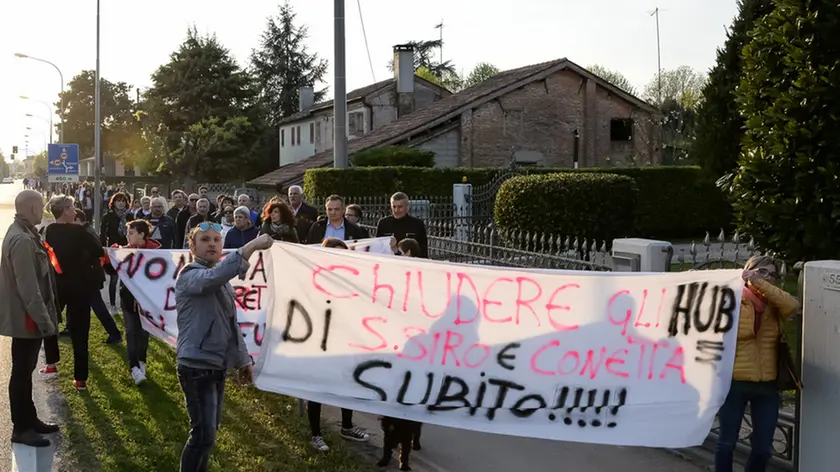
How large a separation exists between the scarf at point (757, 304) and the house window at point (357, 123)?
39.2 meters

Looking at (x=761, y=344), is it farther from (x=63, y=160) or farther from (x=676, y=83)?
(x=676, y=83)

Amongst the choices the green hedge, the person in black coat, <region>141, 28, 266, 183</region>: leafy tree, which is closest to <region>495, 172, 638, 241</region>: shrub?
the person in black coat

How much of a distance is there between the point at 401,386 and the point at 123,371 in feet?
15.4

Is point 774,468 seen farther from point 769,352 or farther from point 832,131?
point 832,131

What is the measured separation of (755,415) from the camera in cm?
534

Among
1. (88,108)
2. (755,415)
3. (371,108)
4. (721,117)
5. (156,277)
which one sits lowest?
(755,415)

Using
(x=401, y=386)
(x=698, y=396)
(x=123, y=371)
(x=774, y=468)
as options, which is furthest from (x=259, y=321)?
(x=774, y=468)

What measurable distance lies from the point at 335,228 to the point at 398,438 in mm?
3580

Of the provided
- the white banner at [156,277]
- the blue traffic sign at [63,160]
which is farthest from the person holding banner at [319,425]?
the blue traffic sign at [63,160]

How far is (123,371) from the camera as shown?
9219 millimetres

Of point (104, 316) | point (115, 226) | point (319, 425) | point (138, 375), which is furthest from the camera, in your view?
point (115, 226)

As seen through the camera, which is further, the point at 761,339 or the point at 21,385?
the point at 21,385

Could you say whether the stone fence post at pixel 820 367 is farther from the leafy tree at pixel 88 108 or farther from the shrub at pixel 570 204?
the leafy tree at pixel 88 108

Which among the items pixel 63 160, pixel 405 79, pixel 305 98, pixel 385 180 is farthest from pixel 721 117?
pixel 305 98
